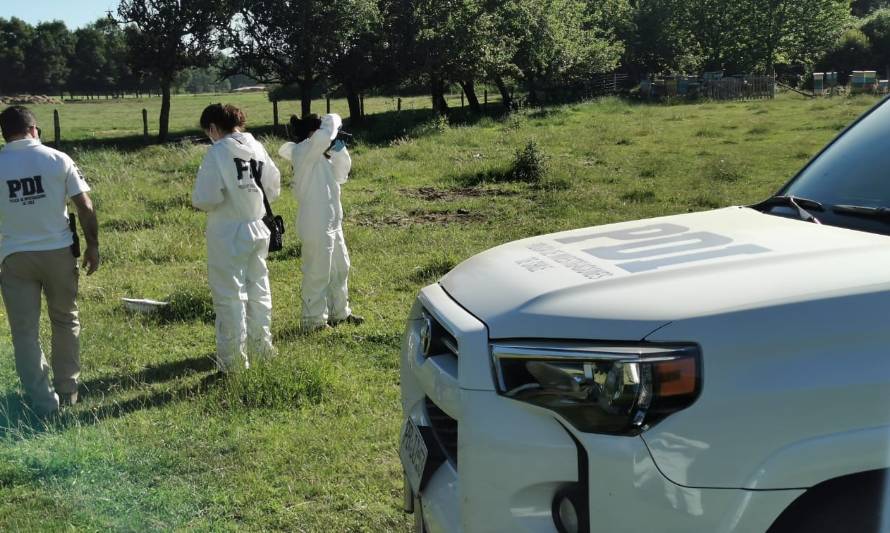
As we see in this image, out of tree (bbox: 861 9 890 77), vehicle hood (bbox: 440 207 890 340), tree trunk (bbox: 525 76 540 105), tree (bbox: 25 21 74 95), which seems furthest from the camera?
tree (bbox: 25 21 74 95)

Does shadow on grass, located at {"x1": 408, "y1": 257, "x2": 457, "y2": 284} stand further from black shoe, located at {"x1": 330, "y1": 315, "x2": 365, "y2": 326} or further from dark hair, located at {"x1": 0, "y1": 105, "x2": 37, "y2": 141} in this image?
dark hair, located at {"x1": 0, "y1": 105, "x2": 37, "y2": 141}

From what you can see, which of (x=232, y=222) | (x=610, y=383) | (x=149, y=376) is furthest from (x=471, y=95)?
(x=610, y=383)

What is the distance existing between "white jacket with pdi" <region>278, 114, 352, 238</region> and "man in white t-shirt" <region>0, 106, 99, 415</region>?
2.02 metres

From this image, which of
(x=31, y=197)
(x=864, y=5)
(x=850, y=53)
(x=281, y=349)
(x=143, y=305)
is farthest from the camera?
(x=864, y=5)

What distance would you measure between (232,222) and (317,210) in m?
1.22

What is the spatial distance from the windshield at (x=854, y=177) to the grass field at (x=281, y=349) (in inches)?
95.3

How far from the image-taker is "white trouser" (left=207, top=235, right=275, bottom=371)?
6.03 meters

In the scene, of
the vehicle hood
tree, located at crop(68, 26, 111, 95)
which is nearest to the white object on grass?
the vehicle hood

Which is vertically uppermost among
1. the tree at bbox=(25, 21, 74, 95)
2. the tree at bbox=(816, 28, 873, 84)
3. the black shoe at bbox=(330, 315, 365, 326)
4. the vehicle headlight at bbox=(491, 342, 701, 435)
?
the tree at bbox=(25, 21, 74, 95)

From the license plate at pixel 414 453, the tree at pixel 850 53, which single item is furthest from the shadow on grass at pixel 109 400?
the tree at pixel 850 53

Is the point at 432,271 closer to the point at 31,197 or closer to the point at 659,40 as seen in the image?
the point at 31,197

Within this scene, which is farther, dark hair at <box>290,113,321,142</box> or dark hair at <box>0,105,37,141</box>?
dark hair at <box>290,113,321,142</box>

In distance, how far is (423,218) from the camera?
12695 mm

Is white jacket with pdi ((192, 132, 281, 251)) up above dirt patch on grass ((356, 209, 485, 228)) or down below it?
above
